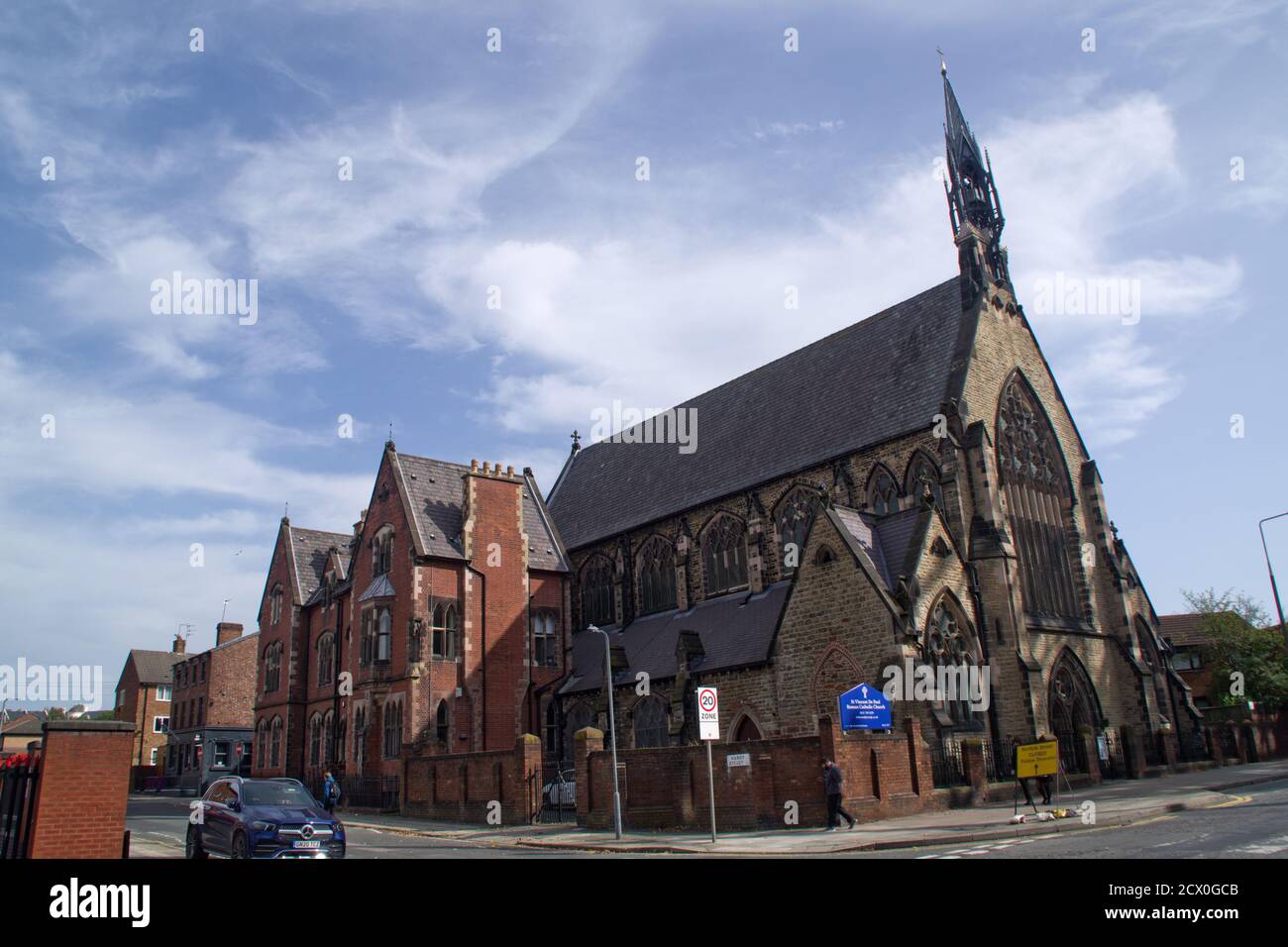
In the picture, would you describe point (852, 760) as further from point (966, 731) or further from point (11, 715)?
point (11, 715)

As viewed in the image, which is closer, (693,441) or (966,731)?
(966,731)

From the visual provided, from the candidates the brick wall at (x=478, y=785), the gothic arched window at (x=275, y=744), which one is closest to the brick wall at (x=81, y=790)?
the brick wall at (x=478, y=785)

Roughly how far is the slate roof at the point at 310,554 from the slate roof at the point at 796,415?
13020 millimetres

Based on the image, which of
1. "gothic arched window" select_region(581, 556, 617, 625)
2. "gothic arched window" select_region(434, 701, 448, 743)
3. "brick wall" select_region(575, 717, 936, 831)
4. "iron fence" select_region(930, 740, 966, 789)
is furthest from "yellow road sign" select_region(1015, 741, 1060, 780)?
"gothic arched window" select_region(581, 556, 617, 625)

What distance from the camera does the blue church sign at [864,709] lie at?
21422 millimetres

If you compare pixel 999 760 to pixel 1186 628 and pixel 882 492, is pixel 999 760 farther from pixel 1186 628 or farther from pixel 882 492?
pixel 1186 628

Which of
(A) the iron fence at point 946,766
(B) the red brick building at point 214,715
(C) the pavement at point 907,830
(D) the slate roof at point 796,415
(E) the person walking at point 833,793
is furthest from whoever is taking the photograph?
(B) the red brick building at point 214,715

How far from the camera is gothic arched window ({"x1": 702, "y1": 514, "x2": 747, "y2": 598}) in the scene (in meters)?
35.9

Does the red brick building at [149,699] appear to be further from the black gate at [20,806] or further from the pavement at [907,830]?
the black gate at [20,806]

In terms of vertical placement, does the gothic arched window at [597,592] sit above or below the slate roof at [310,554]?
below

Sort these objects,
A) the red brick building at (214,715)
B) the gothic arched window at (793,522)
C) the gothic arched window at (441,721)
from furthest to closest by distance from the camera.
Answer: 1. the red brick building at (214,715)
2. the gothic arched window at (441,721)
3. the gothic arched window at (793,522)

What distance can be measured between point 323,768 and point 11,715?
116518 mm
